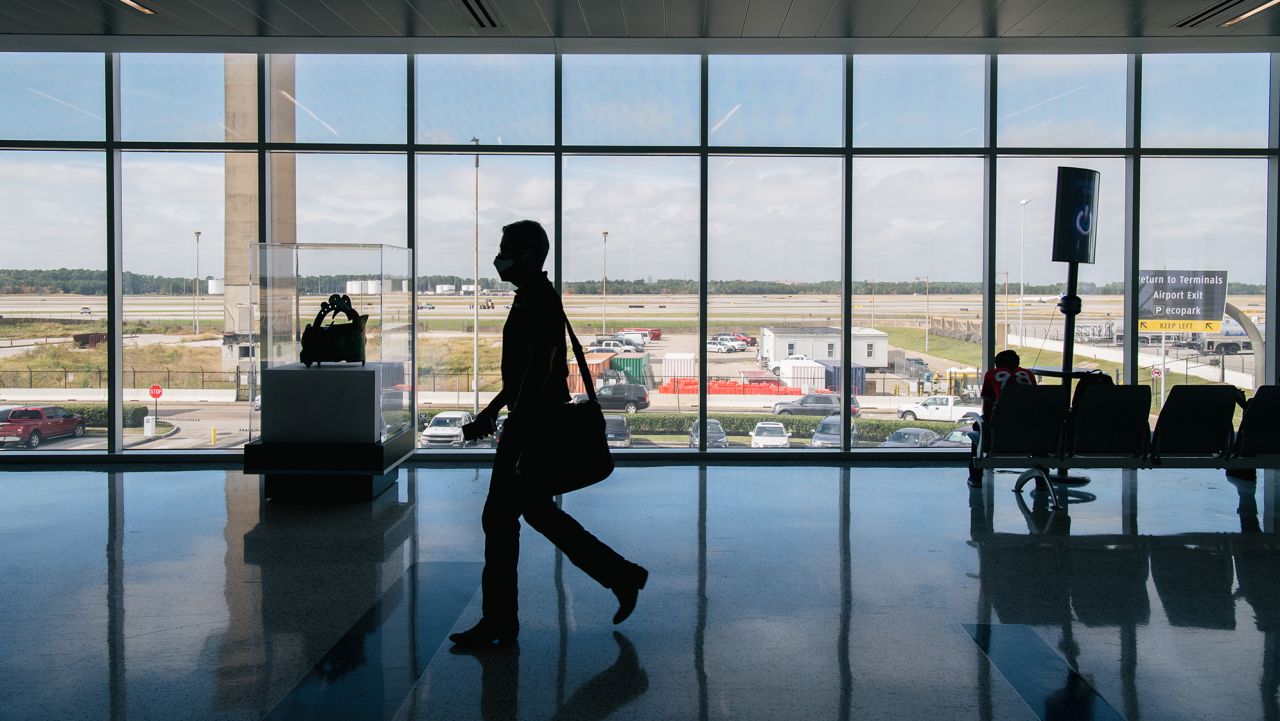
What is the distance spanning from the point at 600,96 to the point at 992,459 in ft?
16.5

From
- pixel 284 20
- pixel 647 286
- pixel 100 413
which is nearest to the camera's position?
pixel 284 20

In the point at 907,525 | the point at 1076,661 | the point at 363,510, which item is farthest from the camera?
the point at 363,510

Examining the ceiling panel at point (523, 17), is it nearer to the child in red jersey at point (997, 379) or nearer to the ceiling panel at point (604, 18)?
the ceiling panel at point (604, 18)

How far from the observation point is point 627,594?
419 cm

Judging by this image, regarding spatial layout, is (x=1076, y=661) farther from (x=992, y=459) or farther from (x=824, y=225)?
(x=824, y=225)

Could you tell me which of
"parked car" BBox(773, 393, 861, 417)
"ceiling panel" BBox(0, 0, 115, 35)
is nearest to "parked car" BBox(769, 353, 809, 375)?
"parked car" BBox(773, 393, 861, 417)

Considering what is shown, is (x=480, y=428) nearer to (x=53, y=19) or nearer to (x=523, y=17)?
(x=523, y=17)

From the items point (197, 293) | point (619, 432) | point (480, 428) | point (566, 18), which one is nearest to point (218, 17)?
point (197, 293)

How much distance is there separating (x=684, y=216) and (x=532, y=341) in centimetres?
558

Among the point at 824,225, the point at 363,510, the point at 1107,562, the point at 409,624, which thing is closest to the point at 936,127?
the point at 824,225

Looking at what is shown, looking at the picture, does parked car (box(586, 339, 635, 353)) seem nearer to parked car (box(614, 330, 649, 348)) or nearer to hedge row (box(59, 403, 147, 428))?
parked car (box(614, 330, 649, 348))

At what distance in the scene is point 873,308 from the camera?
30.5ft

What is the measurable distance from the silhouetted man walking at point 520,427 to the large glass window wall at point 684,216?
526 centimetres

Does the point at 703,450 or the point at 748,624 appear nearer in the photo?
the point at 748,624
